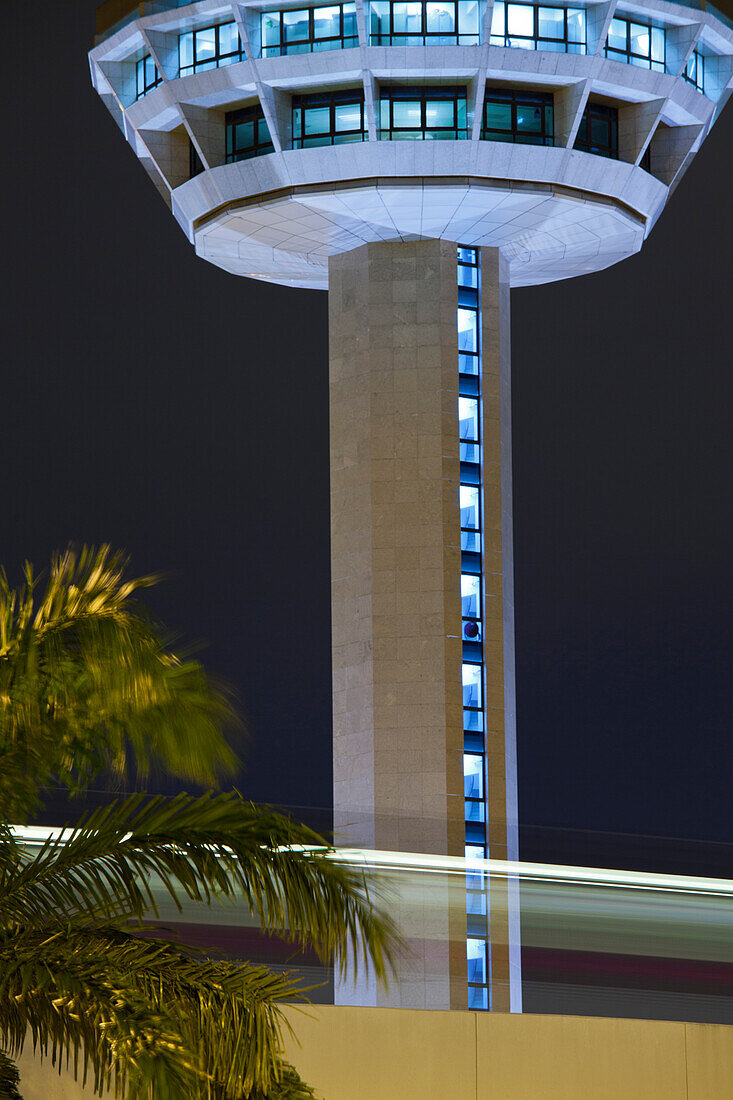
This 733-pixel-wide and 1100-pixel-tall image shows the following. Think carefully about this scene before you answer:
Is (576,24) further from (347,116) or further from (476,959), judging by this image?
(476,959)

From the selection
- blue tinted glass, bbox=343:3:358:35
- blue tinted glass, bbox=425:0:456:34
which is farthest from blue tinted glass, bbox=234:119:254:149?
blue tinted glass, bbox=425:0:456:34

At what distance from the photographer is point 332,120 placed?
39844 millimetres

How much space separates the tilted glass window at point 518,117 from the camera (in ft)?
131

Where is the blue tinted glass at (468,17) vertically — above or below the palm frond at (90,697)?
above

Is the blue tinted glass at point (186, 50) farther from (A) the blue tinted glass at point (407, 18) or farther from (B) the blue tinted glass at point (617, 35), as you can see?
(B) the blue tinted glass at point (617, 35)

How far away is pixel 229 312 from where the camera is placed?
55.8m

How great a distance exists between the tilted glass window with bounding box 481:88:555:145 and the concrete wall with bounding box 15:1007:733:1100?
87.0ft

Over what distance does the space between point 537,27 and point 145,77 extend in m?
9.03

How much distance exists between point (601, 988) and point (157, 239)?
41416 mm

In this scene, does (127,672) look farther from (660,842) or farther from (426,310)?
(426,310)

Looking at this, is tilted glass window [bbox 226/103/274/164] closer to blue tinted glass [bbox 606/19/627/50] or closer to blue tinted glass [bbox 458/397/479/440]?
blue tinted glass [bbox 458/397/479/440]

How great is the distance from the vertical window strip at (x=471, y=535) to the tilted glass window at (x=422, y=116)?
9.51ft

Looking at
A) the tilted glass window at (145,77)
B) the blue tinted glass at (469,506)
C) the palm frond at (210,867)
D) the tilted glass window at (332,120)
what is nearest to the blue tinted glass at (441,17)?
the tilted glass window at (332,120)

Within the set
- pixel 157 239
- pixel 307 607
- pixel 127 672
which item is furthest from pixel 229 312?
pixel 127 672
